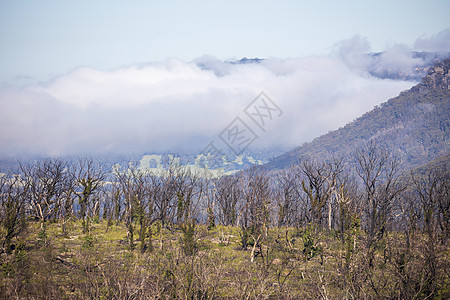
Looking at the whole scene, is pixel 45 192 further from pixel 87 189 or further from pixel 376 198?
pixel 376 198

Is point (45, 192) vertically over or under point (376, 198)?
over

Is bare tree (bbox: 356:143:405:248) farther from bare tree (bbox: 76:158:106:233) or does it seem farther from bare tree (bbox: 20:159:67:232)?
bare tree (bbox: 20:159:67:232)

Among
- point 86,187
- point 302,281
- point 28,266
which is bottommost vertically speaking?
point 302,281

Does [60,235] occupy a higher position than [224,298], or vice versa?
[60,235]

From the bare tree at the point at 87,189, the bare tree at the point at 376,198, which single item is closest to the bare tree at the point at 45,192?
the bare tree at the point at 87,189

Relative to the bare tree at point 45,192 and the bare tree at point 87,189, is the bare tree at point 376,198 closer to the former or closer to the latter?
the bare tree at point 87,189

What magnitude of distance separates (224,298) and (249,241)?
13.3 metres

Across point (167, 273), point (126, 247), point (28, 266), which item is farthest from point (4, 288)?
point (126, 247)

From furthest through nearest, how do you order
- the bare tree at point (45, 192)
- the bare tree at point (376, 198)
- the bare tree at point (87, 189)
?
the bare tree at point (45, 192)
the bare tree at point (87, 189)
the bare tree at point (376, 198)

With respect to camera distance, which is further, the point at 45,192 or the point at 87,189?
the point at 45,192

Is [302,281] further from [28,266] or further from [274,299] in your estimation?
[28,266]

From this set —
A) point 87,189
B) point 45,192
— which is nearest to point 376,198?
point 87,189

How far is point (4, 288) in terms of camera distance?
837 inches

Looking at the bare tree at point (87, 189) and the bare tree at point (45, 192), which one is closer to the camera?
the bare tree at point (87, 189)
